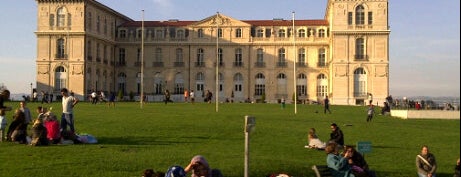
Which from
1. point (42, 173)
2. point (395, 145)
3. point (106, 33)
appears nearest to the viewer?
point (42, 173)

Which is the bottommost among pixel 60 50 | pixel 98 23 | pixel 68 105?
pixel 68 105

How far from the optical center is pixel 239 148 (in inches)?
851

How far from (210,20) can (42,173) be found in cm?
7758

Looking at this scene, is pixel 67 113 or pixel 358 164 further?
pixel 67 113

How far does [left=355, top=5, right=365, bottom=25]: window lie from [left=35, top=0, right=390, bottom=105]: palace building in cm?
14

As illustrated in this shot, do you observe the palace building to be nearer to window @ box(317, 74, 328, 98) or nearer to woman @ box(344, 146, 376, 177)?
window @ box(317, 74, 328, 98)

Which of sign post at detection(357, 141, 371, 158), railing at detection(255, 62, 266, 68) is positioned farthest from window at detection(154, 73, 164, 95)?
sign post at detection(357, 141, 371, 158)

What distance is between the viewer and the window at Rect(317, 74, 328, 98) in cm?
9062

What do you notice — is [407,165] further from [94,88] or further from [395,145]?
[94,88]

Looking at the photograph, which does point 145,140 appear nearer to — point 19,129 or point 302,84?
point 19,129

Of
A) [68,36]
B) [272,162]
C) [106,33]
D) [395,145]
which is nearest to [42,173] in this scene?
[272,162]

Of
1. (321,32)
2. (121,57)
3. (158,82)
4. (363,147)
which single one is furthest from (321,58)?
(363,147)

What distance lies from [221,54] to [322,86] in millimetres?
16254

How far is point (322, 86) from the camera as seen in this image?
9100 cm
